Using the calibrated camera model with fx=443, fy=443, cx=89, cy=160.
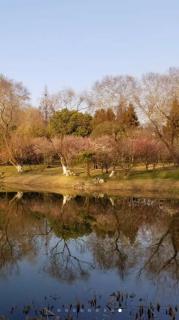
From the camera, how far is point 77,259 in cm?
1719

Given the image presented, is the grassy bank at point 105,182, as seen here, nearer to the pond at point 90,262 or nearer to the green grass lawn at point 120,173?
the green grass lawn at point 120,173

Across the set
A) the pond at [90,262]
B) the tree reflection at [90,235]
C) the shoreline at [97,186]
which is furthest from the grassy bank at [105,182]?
the pond at [90,262]

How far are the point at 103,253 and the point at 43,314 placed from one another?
25.1 feet

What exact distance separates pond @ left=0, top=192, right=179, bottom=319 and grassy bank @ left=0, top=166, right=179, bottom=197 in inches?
331

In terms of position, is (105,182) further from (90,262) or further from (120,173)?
(90,262)

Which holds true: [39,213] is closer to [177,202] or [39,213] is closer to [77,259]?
[177,202]

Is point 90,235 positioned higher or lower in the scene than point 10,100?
lower

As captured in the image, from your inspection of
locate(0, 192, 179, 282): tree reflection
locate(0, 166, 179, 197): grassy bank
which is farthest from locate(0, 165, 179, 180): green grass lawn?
locate(0, 192, 179, 282): tree reflection

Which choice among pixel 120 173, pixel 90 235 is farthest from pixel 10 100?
pixel 90 235

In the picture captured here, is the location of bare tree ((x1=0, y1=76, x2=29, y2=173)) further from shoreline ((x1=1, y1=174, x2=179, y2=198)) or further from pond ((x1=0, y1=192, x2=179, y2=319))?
pond ((x1=0, y1=192, x2=179, y2=319))

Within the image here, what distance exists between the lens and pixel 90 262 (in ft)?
54.5

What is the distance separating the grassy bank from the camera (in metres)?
A: 39.4

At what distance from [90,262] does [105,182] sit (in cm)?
2582

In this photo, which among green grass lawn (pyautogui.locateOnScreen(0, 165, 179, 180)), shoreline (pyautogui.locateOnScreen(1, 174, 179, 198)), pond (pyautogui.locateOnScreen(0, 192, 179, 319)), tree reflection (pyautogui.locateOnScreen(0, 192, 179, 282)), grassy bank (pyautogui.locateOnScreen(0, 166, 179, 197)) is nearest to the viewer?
pond (pyautogui.locateOnScreen(0, 192, 179, 319))
